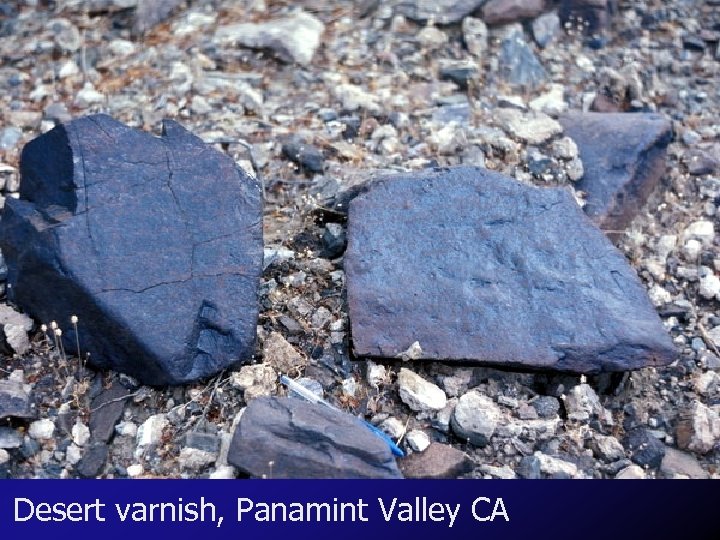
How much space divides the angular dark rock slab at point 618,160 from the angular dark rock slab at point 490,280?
508mm

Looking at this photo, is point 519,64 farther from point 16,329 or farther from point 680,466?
point 16,329

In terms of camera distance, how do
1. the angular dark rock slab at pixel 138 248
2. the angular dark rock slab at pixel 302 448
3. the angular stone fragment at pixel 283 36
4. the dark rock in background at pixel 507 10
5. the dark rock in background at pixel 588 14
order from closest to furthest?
the angular dark rock slab at pixel 302 448, the angular dark rock slab at pixel 138 248, the angular stone fragment at pixel 283 36, the dark rock in background at pixel 507 10, the dark rock in background at pixel 588 14

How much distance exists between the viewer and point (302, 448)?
257 centimetres

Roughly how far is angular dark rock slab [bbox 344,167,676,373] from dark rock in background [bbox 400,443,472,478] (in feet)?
1.04

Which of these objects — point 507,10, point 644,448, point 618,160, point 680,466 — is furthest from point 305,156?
point 680,466

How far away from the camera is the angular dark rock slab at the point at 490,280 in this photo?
2.93 meters

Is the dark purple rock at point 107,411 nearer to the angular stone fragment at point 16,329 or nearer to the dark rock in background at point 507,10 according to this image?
the angular stone fragment at point 16,329

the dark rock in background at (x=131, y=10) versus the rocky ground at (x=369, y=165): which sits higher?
the dark rock in background at (x=131, y=10)

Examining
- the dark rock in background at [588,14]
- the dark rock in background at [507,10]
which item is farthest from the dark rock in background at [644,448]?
the dark rock in background at [588,14]

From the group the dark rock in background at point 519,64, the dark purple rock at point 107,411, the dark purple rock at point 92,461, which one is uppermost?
the dark rock in background at point 519,64

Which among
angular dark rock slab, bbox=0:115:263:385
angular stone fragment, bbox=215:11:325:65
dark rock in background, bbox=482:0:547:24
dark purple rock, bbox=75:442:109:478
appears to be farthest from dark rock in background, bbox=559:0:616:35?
dark purple rock, bbox=75:442:109:478

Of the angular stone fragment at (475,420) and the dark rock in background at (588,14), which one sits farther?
the dark rock in background at (588,14)

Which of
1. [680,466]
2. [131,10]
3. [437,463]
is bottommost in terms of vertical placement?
[680,466]

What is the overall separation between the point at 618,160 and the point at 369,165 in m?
1.09
